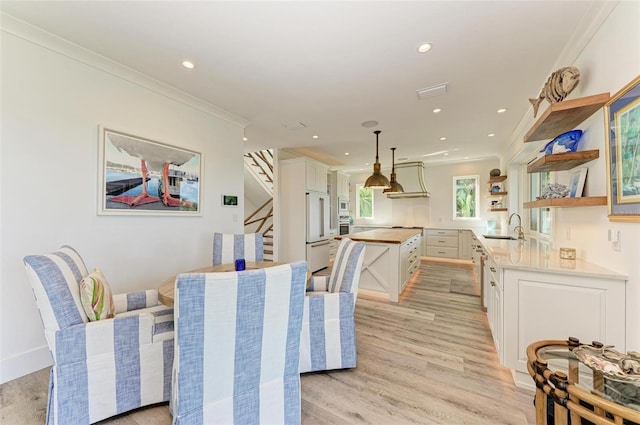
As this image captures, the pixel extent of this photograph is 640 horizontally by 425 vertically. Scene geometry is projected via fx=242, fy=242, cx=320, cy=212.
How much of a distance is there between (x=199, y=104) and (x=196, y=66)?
0.81 meters

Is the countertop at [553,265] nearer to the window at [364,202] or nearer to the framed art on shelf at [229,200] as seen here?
the framed art on shelf at [229,200]

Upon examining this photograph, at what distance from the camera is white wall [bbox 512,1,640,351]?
136 cm

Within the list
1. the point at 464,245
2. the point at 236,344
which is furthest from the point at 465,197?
the point at 236,344

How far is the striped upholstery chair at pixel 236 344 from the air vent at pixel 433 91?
2581 mm

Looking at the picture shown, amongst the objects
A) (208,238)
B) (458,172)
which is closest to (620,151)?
(208,238)

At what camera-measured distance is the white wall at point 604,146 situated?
1.36 meters

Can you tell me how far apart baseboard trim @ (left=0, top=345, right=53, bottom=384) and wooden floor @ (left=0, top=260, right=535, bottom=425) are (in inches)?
2.9

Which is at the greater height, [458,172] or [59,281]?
[458,172]

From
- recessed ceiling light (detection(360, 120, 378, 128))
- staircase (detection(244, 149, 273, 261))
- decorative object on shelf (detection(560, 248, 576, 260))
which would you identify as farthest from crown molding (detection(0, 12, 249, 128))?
decorative object on shelf (detection(560, 248, 576, 260))

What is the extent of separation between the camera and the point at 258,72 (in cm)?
240

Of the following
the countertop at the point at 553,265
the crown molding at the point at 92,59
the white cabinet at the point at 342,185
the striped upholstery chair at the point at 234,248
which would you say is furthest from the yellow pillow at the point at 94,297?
the white cabinet at the point at 342,185

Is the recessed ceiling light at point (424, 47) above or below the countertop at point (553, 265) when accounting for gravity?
above

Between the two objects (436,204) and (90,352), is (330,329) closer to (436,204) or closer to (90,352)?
(90,352)

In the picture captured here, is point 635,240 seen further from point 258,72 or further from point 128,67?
point 128,67
